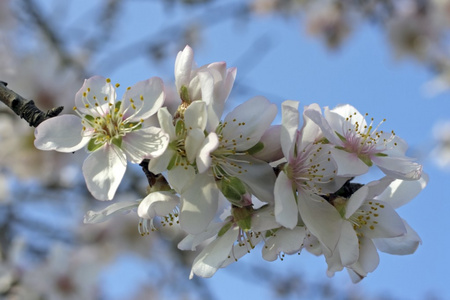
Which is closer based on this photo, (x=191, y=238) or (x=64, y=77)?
(x=191, y=238)

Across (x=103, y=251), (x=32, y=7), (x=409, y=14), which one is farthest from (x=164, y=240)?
(x=409, y=14)

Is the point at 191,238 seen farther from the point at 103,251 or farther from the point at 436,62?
the point at 436,62

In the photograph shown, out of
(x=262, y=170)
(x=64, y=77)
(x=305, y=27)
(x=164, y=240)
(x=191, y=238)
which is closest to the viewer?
(x=262, y=170)

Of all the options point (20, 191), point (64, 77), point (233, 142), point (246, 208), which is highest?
point (233, 142)

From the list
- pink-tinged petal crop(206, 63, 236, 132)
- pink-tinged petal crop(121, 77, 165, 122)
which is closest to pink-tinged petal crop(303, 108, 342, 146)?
pink-tinged petal crop(206, 63, 236, 132)

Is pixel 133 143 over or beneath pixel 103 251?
over

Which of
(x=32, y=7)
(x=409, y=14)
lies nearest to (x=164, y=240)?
(x=32, y=7)

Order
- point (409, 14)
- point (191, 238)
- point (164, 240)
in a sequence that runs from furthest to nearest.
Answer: point (409, 14)
point (164, 240)
point (191, 238)
